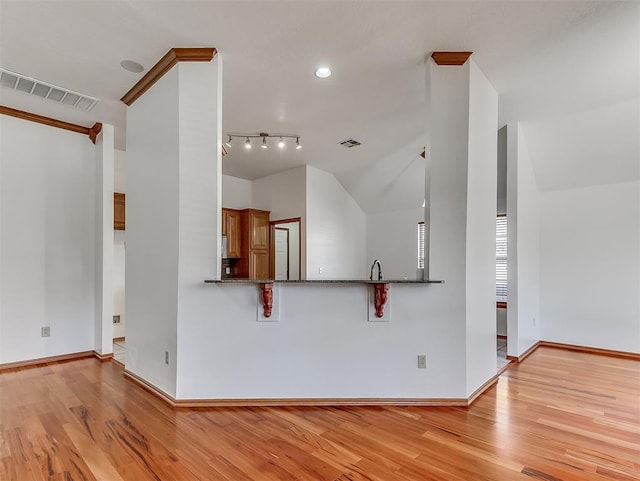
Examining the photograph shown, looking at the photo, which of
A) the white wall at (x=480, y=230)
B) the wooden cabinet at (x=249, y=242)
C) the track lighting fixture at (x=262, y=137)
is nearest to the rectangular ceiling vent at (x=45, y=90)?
the track lighting fixture at (x=262, y=137)

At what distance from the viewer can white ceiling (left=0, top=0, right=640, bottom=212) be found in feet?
7.72

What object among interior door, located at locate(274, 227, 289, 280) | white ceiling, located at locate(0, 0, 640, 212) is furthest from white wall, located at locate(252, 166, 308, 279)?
white ceiling, located at locate(0, 0, 640, 212)

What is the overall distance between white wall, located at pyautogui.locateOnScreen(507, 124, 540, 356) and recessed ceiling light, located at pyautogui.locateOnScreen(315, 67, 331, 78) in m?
2.58

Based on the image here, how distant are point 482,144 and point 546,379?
2484mm

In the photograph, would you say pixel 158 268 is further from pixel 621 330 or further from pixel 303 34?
pixel 621 330

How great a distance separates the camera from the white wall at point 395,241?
6.38 metres

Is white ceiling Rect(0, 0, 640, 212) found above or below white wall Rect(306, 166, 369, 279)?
above

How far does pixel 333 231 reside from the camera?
6395 millimetres

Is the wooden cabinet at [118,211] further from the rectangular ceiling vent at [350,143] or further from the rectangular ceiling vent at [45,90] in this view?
the rectangular ceiling vent at [350,143]

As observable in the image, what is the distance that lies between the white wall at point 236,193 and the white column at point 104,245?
2.28 m

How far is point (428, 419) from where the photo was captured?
2553 mm

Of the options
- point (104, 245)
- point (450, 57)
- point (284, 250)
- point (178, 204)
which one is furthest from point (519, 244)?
point (104, 245)

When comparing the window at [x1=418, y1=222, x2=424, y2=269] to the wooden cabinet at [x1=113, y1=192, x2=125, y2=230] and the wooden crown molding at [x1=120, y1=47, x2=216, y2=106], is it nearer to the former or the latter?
the wooden crown molding at [x1=120, y1=47, x2=216, y2=106]

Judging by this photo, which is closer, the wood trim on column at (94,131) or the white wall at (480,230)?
the white wall at (480,230)
